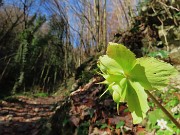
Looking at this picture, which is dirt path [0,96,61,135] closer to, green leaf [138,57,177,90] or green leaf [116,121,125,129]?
green leaf [116,121,125,129]

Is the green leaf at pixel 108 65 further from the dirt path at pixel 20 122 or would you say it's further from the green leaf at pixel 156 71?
the dirt path at pixel 20 122

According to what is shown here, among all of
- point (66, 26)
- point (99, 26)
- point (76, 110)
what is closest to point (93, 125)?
point (76, 110)

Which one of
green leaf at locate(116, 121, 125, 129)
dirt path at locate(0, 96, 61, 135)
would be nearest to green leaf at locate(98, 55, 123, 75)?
green leaf at locate(116, 121, 125, 129)

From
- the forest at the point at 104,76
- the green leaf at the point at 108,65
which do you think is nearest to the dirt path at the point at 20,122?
the forest at the point at 104,76

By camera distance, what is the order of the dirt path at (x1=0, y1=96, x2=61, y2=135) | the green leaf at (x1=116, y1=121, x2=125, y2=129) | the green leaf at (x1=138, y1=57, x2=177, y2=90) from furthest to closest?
the dirt path at (x1=0, y1=96, x2=61, y2=135)
the green leaf at (x1=116, y1=121, x2=125, y2=129)
the green leaf at (x1=138, y1=57, x2=177, y2=90)

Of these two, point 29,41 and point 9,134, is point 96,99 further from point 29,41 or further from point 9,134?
point 29,41

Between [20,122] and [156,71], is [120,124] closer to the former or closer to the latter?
[156,71]

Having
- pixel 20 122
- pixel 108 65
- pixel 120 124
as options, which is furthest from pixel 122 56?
pixel 20 122
